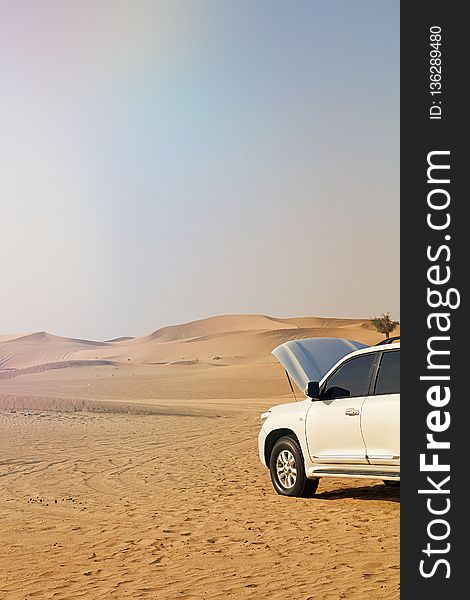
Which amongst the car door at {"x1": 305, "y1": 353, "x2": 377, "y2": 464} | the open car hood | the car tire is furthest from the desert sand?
the open car hood

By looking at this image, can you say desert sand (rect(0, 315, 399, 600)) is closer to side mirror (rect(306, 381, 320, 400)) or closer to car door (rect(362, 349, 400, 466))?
car door (rect(362, 349, 400, 466))

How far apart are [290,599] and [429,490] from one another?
1.47 meters

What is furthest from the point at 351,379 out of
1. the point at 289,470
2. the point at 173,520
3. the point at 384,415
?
the point at 173,520

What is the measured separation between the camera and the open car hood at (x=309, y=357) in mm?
12297

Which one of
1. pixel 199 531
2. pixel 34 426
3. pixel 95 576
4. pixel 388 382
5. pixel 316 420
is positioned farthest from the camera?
pixel 34 426

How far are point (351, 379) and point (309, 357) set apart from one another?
5.46 feet

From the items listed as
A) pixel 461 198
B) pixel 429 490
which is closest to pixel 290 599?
pixel 429 490

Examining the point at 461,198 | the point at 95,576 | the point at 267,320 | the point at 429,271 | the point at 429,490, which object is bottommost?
the point at 95,576

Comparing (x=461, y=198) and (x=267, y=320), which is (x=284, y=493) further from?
(x=267, y=320)

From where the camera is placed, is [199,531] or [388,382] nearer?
[199,531]

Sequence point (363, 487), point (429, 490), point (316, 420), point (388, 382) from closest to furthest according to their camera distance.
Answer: point (429, 490)
point (388, 382)
point (316, 420)
point (363, 487)

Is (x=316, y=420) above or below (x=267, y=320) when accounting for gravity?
below

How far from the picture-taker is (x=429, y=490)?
20.5 ft

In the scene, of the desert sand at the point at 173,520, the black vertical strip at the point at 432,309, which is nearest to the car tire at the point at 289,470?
the desert sand at the point at 173,520
